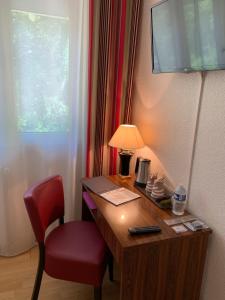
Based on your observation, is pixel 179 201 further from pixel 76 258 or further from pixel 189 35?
pixel 189 35

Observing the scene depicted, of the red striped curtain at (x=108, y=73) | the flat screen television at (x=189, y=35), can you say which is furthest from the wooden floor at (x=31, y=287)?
the flat screen television at (x=189, y=35)

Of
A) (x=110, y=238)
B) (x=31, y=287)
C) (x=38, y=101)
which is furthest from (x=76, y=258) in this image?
(x=38, y=101)

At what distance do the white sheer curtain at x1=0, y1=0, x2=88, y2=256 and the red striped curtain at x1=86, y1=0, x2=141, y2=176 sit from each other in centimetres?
7

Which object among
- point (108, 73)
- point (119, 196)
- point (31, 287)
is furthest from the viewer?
point (108, 73)

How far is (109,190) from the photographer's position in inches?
65.7

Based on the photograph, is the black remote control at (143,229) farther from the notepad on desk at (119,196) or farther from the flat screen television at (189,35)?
the flat screen television at (189,35)

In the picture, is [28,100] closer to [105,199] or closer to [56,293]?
[105,199]

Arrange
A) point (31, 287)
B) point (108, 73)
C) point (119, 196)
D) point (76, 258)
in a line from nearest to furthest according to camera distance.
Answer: point (76, 258), point (119, 196), point (31, 287), point (108, 73)

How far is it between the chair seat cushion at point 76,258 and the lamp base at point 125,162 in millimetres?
559

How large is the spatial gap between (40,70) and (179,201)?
1.28m

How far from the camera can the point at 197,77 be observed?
134cm

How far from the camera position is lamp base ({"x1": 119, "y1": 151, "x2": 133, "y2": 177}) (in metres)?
1.88

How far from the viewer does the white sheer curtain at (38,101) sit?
1.68m

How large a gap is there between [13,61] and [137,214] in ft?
4.22
